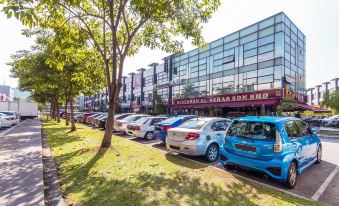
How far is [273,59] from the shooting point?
88.8ft

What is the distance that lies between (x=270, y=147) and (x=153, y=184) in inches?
113

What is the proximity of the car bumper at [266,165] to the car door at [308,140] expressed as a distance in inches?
64.3

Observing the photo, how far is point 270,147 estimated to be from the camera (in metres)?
5.21

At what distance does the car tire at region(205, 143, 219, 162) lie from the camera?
25.1 ft

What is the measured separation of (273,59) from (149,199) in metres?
27.4

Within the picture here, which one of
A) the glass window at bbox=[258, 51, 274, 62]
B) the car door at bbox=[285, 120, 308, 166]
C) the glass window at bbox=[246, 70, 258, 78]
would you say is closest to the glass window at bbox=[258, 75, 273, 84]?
the glass window at bbox=[246, 70, 258, 78]

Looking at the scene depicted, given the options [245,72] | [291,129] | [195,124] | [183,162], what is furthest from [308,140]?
[245,72]

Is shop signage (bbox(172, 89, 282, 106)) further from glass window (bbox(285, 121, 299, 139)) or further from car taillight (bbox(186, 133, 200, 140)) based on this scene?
car taillight (bbox(186, 133, 200, 140))

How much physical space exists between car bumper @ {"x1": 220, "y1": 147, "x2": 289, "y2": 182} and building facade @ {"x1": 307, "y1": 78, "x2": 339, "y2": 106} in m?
79.4

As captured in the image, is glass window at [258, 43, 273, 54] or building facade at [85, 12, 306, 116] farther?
Result: glass window at [258, 43, 273, 54]

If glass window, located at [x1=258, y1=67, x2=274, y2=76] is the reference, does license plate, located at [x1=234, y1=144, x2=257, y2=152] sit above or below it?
below

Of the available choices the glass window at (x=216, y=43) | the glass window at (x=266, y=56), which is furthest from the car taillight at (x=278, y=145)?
the glass window at (x=216, y=43)

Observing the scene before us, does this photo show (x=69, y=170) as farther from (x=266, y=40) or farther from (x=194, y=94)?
(x=194, y=94)

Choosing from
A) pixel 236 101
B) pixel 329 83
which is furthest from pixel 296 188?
pixel 329 83
